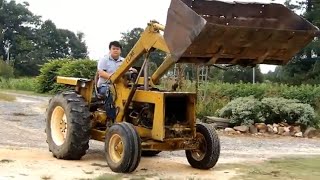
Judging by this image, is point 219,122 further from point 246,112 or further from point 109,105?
point 109,105

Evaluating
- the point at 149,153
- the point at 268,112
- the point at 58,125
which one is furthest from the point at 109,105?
the point at 268,112

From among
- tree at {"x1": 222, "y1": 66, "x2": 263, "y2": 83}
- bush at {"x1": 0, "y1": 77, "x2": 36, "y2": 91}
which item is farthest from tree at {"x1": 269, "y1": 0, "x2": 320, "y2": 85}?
bush at {"x1": 0, "y1": 77, "x2": 36, "y2": 91}

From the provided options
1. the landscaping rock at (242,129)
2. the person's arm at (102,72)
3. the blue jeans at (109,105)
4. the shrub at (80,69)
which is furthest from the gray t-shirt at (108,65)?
the shrub at (80,69)

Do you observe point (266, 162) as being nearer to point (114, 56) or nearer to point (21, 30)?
point (114, 56)

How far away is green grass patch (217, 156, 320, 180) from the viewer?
29.9 feet

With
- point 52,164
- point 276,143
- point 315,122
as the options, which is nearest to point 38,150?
point 52,164

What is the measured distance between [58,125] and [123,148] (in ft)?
7.54

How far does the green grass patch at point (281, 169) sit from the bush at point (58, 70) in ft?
69.5

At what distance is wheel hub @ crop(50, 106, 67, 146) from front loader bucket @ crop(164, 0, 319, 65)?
3200 mm

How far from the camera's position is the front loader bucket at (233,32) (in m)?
7.79

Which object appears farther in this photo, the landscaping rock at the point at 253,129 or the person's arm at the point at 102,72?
the landscaping rock at the point at 253,129

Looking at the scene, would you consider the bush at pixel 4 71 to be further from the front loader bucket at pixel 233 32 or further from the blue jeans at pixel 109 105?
the front loader bucket at pixel 233 32

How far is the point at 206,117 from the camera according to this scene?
17344mm

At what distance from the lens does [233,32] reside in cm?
787
